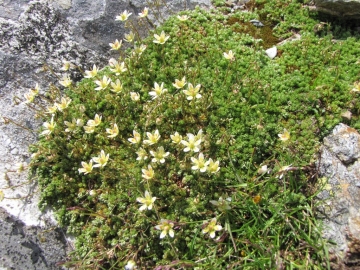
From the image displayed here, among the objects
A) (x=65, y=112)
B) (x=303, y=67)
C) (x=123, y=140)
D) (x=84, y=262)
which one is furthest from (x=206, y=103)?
(x=84, y=262)

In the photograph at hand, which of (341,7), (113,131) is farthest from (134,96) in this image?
(341,7)

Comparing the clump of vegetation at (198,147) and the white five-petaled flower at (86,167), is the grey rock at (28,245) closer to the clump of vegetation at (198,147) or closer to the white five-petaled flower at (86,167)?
the clump of vegetation at (198,147)

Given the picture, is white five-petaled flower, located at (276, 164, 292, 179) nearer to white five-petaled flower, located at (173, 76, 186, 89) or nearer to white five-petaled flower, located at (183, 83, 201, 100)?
white five-petaled flower, located at (183, 83, 201, 100)

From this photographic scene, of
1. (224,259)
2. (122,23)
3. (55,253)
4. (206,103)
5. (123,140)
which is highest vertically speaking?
(122,23)

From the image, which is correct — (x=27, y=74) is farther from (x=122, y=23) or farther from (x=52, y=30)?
(x=122, y=23)

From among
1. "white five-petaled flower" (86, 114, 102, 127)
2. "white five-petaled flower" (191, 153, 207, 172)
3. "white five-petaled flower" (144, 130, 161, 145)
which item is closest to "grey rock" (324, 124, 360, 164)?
"white five-petaled flower" (191, 153, 207, 172)

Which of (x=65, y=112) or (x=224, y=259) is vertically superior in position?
(x=65, y=112)
